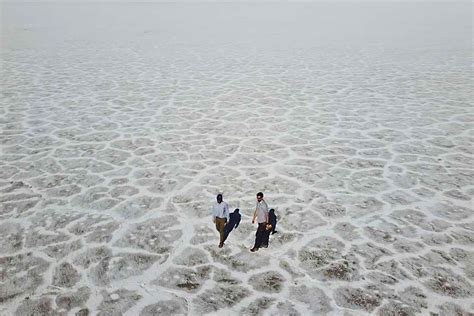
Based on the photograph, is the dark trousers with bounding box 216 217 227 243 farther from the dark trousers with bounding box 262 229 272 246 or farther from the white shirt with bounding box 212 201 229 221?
the dark trousers with bounding box 262 229 272 246

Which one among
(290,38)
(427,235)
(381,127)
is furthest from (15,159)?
(290,38)

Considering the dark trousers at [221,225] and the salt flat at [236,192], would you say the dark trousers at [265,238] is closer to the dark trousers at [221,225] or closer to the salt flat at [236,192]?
the salt flat at [236,192]

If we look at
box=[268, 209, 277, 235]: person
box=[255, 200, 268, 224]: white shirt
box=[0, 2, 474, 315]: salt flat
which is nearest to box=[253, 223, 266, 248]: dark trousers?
box=[255, 200, 268, 224]: white shirt

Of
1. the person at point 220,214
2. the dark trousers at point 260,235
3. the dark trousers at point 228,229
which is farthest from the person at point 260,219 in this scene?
the dark trousers at point 228,229

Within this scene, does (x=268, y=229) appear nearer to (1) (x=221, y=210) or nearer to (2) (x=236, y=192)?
(1) (x=221, y=210)

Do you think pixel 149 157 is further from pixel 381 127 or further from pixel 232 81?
pixel 232 81
